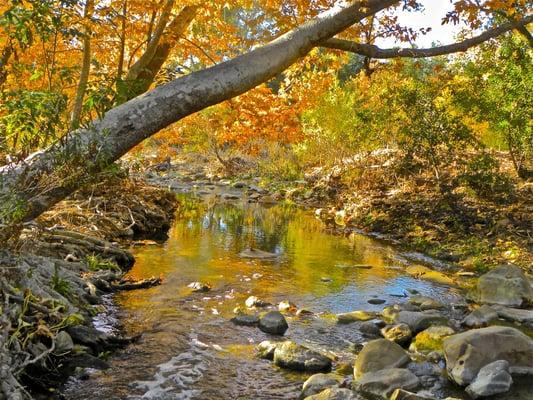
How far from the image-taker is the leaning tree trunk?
14.9ft

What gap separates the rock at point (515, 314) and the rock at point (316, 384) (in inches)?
152

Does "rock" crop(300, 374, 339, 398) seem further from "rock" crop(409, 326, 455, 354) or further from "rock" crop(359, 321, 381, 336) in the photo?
"rock" crop(359, 321, 381, 336)

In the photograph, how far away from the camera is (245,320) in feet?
23.5

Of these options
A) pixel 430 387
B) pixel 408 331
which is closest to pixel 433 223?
pixel 408 331

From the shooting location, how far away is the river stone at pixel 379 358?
5.58 m

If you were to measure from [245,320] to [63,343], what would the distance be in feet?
8.80

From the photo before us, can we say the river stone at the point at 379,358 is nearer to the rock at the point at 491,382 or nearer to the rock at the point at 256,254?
the rock at the point at 491,382

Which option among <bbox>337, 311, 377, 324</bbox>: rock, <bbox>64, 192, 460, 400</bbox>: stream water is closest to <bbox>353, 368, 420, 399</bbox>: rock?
<bbox>64, 192, 460, 400</bbox>: stream water

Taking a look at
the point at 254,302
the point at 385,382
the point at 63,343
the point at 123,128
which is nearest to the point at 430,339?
the point at 385,382

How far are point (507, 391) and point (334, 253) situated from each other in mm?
7589

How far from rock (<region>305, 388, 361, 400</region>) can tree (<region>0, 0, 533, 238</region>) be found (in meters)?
3.02

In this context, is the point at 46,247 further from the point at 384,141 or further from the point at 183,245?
the point at 384,141

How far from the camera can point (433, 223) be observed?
14727 millimetres

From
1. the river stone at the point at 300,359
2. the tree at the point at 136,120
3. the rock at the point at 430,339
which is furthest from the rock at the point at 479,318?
the tree at the point at 136,120
